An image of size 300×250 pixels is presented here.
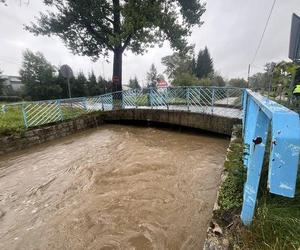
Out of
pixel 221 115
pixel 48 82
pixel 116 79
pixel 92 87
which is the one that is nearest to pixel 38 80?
pixel 48 82

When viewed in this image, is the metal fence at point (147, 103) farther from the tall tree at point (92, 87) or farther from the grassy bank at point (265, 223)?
the tall tree at point (92, 87)

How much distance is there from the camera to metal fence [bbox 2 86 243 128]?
6.93 metres

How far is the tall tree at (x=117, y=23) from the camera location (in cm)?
1034

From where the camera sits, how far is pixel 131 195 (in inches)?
120

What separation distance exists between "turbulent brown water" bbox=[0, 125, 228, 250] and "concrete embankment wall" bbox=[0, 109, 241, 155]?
0.67 meters

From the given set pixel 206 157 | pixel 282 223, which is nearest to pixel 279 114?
pixel 282 223

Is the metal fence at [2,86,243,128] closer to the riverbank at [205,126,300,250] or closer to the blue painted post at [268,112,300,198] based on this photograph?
the riverbank at [205,126,300,250]

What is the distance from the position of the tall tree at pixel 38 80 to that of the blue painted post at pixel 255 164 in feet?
84.3

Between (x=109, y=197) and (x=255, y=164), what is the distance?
8.17 ft

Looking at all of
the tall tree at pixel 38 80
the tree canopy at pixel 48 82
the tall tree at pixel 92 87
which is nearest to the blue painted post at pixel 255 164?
the tree canopy at pixel 48 82

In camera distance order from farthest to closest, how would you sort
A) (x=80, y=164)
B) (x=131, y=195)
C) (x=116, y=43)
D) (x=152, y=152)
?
(x=116, y=43)
(x=152, y=152)
(x=80, y=164)
(x=131, y=195)

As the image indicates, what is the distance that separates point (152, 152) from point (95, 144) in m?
2.12

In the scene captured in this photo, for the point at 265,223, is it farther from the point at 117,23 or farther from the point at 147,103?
the point at 117,23

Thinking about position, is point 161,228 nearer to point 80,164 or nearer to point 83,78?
point 80,164
